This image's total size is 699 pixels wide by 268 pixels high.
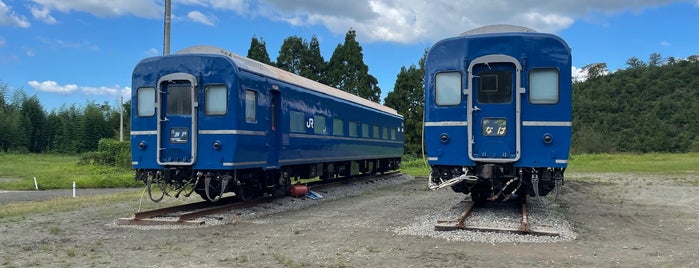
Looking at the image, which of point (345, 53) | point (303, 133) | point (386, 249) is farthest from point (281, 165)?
point (345, 53)

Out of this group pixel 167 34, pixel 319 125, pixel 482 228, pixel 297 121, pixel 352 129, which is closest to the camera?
pixel 482 228

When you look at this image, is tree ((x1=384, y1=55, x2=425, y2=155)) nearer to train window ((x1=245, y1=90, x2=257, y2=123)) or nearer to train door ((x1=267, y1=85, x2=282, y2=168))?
train door ((x1=267, y1=85, x2=282, y2=168))

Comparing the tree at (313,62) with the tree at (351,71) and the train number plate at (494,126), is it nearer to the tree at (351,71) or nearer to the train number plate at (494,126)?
the tree at (351,71)

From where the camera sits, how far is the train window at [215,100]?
35.5 ft

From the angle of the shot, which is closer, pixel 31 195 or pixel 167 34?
pixel 167 34

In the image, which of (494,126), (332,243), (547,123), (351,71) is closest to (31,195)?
(332,243)

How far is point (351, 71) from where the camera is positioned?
123 feet

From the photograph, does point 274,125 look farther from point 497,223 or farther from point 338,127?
point 497,223

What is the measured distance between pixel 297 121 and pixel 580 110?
2232 inches

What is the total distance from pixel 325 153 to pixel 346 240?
8087mm

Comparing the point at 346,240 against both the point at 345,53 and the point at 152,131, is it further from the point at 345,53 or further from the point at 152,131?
the point at 345,53

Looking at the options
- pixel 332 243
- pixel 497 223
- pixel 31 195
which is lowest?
pixel 31 195

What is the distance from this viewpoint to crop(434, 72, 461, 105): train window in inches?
382

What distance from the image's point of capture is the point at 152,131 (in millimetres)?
11133
